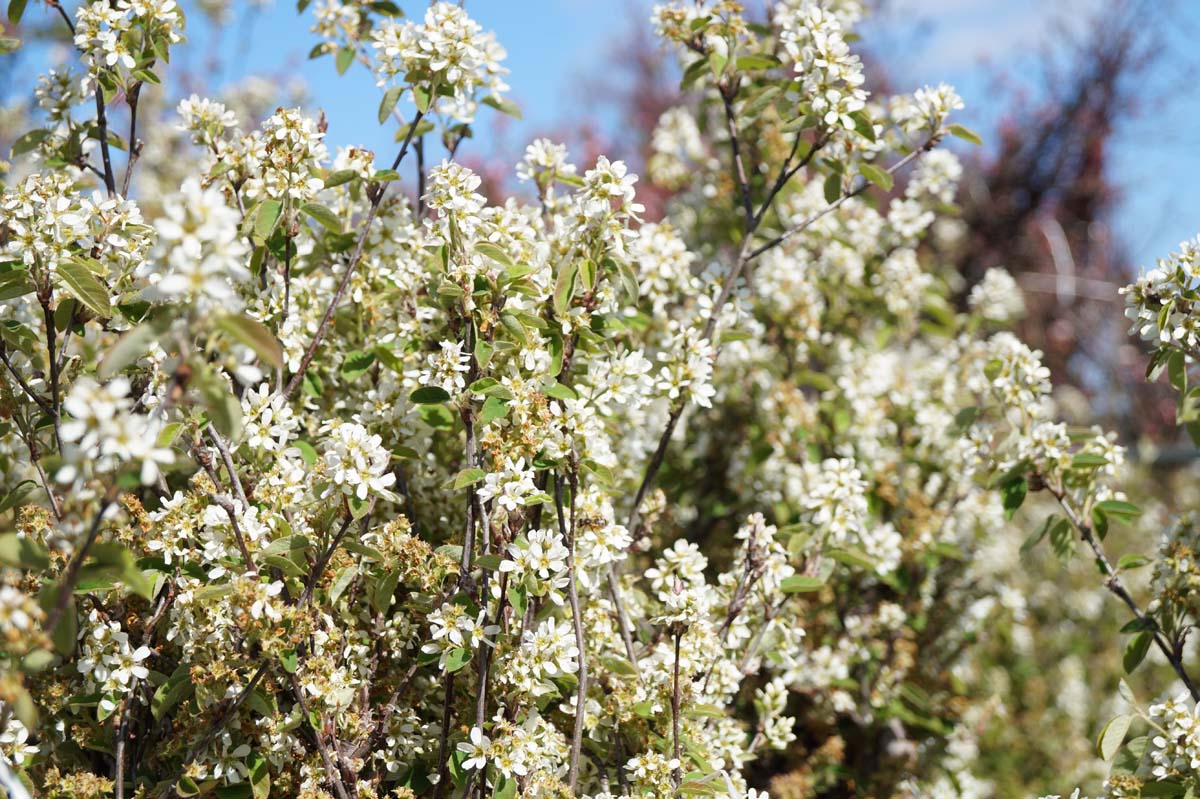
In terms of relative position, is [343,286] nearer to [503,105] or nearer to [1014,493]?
[503,105]

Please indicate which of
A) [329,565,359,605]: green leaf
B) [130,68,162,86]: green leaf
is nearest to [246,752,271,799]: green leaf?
[329,565,359,605]: green leaf

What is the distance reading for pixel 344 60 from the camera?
95.4 inches

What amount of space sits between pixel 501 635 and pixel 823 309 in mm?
2120

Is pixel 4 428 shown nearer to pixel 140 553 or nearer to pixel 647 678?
pixel 140 553

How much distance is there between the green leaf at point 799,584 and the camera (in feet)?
6.75

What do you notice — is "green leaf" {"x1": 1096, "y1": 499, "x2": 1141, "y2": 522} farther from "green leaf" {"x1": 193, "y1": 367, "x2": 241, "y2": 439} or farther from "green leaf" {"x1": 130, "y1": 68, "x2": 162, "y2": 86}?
"green leaf" {"x1": 130, "y1": 68, "x2": 162, "y2": 86}

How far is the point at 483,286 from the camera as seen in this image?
5.78ft

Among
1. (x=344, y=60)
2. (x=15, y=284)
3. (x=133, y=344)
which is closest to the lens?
(x=133, y=344)

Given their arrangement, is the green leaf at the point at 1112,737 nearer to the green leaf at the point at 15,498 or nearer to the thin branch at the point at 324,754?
the thin branch at the point at 324,754

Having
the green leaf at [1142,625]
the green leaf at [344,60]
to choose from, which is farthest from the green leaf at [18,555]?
the green leaf at [1142,625]

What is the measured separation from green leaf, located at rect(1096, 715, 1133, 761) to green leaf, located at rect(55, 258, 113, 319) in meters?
2.08

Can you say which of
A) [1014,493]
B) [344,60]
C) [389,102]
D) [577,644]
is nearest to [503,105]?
[389,102]

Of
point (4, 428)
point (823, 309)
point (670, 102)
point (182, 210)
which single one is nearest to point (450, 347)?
point (182, 210)

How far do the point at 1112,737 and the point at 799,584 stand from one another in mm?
676
